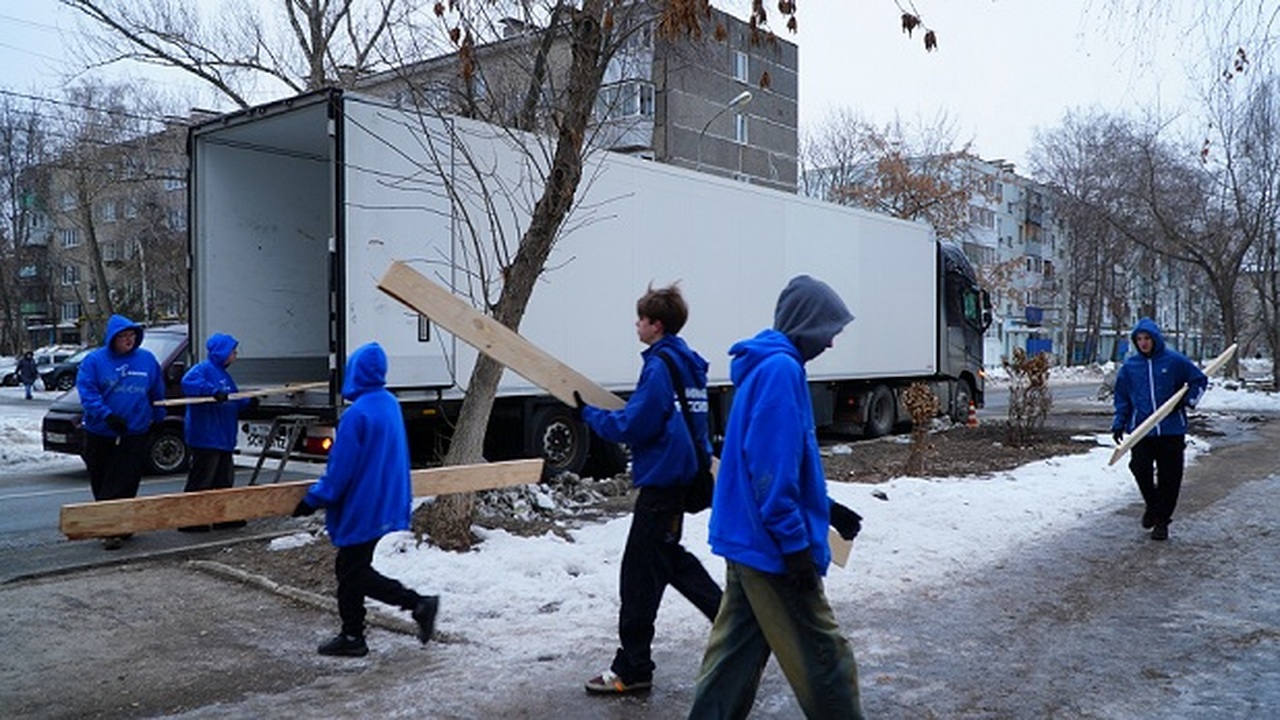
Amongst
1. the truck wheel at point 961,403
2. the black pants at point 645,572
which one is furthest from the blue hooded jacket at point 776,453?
the truck wheel at point 961,403

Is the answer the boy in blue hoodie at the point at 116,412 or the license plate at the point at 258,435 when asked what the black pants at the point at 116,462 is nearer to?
the boy in blue hoodie at the point at 116,412

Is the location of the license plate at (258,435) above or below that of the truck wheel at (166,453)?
above

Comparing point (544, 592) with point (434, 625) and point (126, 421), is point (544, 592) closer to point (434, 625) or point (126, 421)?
point (434, 625)

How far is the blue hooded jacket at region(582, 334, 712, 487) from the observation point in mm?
4516

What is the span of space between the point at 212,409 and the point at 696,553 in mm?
4365

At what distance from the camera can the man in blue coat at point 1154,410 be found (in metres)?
8.56

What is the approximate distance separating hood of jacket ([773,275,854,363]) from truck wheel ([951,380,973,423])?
17323 mm

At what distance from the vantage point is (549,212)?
7844 millimetres

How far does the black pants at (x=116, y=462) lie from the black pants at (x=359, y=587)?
3.77m

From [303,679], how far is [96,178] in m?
38.9

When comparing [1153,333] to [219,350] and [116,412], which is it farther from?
[116,412]

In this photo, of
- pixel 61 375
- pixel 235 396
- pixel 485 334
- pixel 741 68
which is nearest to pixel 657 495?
pixel 485 334

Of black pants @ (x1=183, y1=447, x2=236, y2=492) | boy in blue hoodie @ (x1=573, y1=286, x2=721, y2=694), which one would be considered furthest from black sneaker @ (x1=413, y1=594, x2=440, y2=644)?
black pants @ (x1=183, y1=447, x2=236, y2=492)

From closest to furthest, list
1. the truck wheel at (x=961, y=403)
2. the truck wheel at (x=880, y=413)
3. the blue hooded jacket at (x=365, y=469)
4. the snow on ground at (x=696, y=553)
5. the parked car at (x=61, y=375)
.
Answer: the blue hooded jacket at (x=365, y=469), the snow on ground at (x=696, y=553), the truck wheel at (x=880, y=413), the truck wheel at (x=961, y=403), the parked car at (x=61, y=375)
